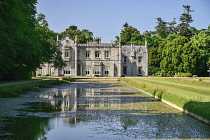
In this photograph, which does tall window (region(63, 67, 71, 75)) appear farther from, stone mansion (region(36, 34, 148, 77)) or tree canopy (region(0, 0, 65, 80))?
tree canopy (region(0, 0, 65, 80))

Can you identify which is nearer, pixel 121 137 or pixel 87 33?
pixel 121 137

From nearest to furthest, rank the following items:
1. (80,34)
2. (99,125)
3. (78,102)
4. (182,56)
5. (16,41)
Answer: (99,125)
(78,102)
(16,41)
(182,56)
(80,34)

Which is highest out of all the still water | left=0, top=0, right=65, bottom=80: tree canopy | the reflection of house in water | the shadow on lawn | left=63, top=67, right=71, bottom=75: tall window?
left=0, top=0, right=65, bottom=80: tree canopy

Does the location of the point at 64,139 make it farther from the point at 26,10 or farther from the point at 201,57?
the point at 201,57

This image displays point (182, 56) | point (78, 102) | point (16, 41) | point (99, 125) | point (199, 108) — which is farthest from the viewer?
point (182, 56)

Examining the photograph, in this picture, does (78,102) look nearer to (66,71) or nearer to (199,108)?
(199,108)

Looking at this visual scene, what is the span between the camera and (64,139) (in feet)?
31.4

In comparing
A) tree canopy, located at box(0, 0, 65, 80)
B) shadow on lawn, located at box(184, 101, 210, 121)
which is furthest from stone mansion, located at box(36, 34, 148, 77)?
shadow on lawn, located at box(184, 101, 210, 121)

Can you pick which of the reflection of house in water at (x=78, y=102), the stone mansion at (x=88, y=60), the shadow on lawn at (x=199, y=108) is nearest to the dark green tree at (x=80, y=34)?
the stone mansion at (x=88, y=60)

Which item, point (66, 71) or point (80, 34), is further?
point (80, 34)

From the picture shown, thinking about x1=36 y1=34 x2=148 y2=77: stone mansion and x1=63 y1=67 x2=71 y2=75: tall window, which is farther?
x1=36 y1=34 x2=148 y2=77: stone mansion

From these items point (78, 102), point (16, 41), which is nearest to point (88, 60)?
point (16, 41)

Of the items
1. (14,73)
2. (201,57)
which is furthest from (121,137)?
(201,57)

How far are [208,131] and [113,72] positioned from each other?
237ft
